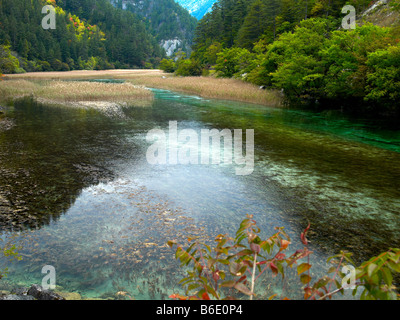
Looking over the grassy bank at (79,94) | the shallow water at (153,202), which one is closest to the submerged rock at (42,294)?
the shallow water at (153,202)

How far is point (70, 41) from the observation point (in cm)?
10756

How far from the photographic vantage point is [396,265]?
71.4 inches

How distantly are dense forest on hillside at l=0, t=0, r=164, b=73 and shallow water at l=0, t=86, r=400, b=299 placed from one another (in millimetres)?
48836

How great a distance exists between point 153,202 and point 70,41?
395ft

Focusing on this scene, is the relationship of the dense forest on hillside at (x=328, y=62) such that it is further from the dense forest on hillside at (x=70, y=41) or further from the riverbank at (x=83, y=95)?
the dense forest on hillside at (x=70, y=41)

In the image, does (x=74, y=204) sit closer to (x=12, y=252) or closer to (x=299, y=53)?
(x=12, y=252)

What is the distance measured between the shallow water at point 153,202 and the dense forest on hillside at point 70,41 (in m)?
48.8

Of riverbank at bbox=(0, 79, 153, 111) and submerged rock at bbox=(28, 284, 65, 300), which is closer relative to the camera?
submerged rock at bbox=(28, 284, 65, 300)

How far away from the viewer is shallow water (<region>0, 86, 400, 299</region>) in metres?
4.66

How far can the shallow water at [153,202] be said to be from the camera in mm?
4656

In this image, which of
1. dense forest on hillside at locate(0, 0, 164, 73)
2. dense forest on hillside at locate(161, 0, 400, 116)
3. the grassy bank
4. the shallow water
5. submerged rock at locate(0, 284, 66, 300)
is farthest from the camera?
dense forest on hillside at locate(0, 0, 164, 73)

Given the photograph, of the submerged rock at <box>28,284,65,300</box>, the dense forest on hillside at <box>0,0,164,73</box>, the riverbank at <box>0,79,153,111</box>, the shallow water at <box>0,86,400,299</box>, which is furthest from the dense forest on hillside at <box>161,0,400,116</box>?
the dense forest on hillside at <box>0,0,164,73</box>

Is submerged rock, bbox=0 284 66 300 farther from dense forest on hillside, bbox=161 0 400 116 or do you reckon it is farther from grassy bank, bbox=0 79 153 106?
grassy bank, bbox=0 79 153 106

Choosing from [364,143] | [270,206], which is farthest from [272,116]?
[270,206]
